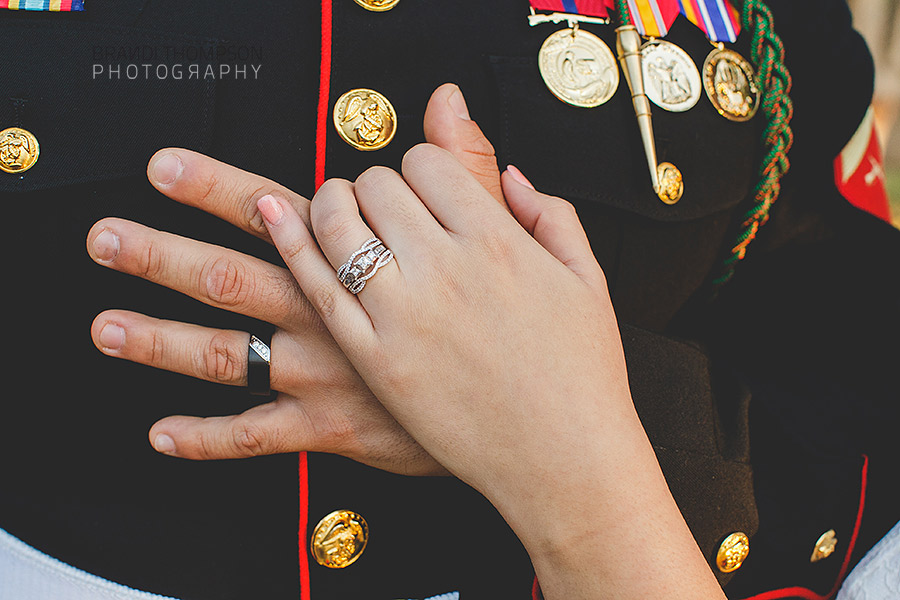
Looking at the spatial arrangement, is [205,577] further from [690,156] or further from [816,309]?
[816,309]

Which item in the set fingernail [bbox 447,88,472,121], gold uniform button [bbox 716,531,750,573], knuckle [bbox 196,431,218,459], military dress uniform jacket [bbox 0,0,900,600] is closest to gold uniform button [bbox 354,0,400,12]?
military dress uniform jacket [bbox 0,0,900,600]

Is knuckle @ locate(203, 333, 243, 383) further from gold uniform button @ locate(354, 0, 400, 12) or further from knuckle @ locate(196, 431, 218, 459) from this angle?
gold uniform button @ locate(354, 0, 400, 12)

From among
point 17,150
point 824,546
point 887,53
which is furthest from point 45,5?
point 887,53

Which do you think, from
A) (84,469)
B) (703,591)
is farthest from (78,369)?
(703,591)

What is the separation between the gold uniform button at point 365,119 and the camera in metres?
0.69

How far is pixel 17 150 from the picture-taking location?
640 mm

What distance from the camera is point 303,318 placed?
675 mm

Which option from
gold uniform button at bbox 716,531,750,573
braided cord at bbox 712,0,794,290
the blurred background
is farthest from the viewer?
the blurred background

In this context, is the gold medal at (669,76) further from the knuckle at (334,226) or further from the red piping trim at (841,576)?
the red piping trim at (841,576)

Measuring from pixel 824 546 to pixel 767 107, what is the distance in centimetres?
56

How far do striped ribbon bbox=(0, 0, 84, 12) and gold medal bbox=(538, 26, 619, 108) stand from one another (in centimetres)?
47

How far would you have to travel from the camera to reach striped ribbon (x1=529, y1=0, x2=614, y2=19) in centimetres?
80

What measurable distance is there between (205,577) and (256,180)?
1.41 ft

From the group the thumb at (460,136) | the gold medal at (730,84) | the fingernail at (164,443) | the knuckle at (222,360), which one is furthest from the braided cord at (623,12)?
the fingernail at (164,443)
